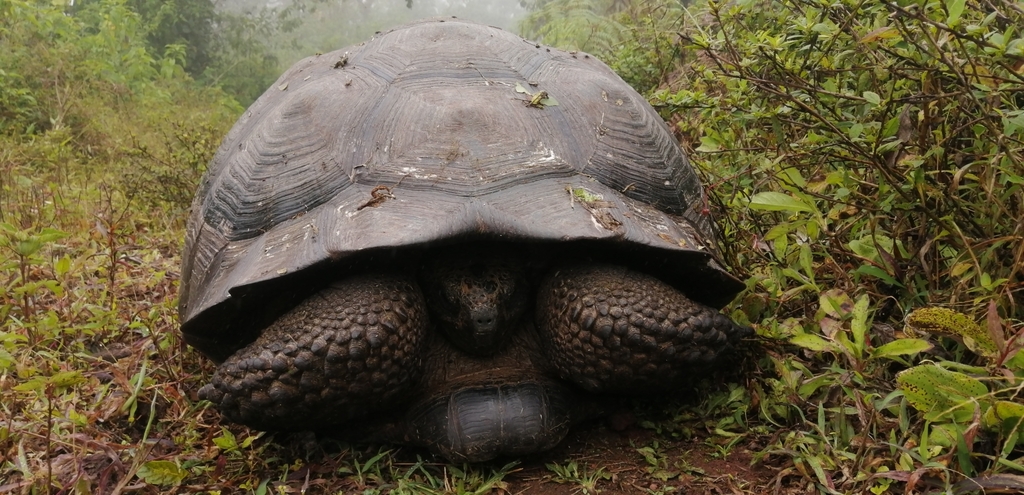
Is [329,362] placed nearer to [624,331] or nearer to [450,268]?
[450,268]

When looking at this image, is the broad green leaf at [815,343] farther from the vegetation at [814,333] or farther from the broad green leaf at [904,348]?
the broad green leaf at [904,348]

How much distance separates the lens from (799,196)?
6.37ft

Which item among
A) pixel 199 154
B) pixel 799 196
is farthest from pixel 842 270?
pixel 199 154

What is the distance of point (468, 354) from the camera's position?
211 cm

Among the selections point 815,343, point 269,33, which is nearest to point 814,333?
point 815,343

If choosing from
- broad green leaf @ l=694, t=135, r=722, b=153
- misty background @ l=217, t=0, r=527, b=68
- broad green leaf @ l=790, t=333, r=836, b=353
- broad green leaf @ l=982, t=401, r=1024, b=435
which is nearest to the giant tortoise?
broad green leaf @ l=694, t=135, r=722, b=153

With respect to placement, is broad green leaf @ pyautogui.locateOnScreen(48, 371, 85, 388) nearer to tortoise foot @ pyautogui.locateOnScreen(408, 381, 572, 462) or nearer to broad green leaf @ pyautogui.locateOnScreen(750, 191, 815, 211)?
tortoise foot @ pyautogui.locateOnScreen(408, 381, 572, 462)

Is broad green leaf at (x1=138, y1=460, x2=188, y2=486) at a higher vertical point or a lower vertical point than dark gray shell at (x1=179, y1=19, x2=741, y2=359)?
lower

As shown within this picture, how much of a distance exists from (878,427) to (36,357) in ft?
8.75

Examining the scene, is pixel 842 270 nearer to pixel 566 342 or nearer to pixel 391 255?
pixel 566 342

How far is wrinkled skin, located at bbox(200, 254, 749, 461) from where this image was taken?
5.92 ft

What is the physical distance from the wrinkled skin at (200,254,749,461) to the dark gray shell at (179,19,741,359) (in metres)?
0.14

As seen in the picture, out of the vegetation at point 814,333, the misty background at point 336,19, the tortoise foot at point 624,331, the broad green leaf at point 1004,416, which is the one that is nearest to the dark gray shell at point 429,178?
the tortoise foot at point 624,331

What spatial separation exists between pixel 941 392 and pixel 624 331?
0.73 meters
